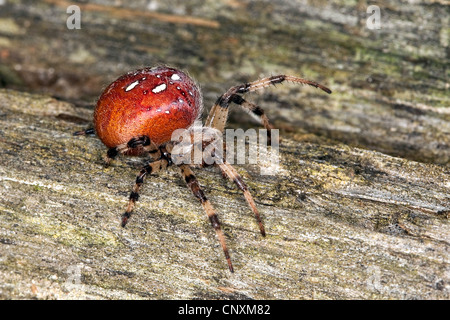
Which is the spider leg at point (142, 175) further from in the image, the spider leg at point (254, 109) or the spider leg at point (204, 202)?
the spider leg at point (254, 109)

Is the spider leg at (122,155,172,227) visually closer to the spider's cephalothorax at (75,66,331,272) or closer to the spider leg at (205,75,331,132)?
the spider's cephalothorax at (75,66,331,272)

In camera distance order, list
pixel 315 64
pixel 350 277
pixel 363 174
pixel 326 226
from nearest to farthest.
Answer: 1. pixel 350 277
2. pixel 326 226
3. pixel 363 174
4. pixel 315 64

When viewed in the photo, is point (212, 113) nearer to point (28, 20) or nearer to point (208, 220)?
point (208, 220)

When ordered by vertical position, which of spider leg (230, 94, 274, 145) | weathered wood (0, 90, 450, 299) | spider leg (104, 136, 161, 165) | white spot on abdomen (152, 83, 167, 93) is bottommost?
weathered wood (0, 90, 450, 299)

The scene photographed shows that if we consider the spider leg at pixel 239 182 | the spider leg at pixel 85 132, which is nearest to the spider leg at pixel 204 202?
the spider leg at pixel 239 182

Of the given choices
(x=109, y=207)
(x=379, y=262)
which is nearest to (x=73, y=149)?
(x=109, y=207)

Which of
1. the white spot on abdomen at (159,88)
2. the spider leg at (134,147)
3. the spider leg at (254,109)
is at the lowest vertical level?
the spider leg at (134,147)

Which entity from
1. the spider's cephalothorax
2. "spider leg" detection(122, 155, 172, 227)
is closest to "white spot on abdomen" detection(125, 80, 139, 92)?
the spider's cephalothorax
